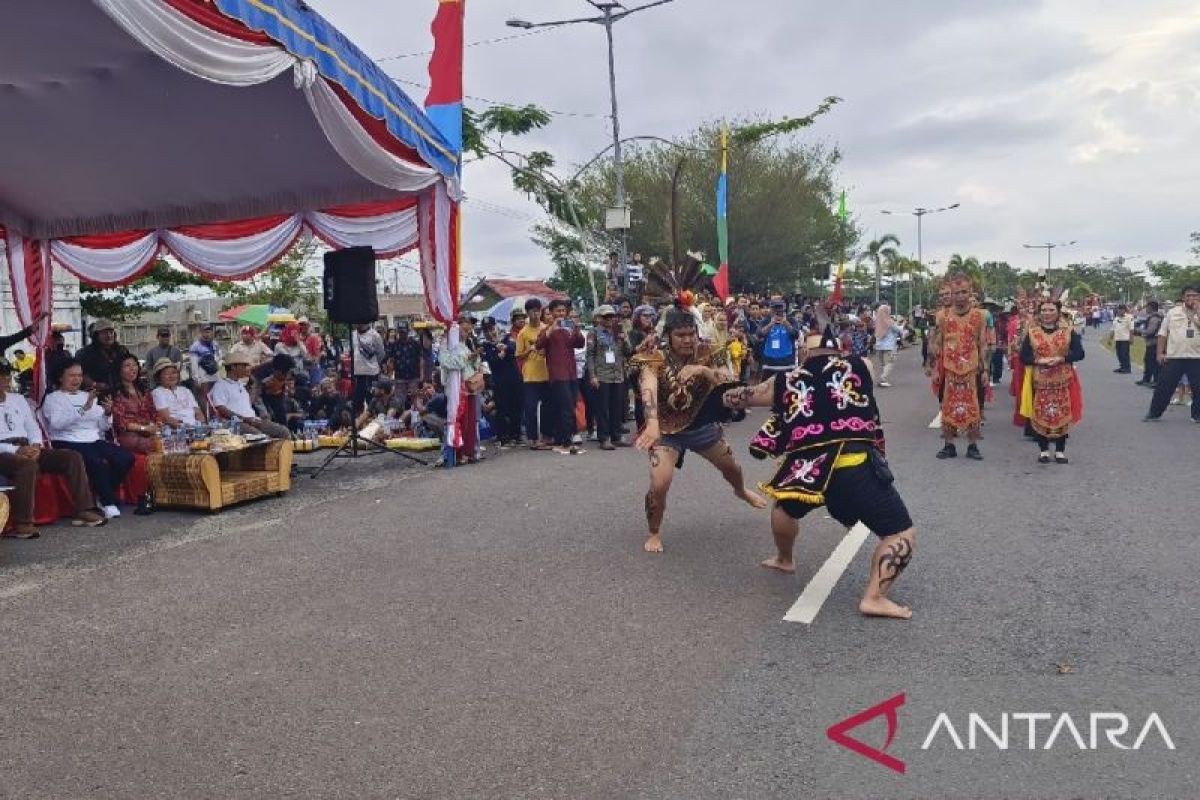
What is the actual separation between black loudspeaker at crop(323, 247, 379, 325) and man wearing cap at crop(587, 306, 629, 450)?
2.57 metres

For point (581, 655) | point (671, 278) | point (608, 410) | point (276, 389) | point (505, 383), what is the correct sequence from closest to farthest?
point (581, 655)
point (608, 410)
point (505, 383)
point (276, 389)
point (671, 278)

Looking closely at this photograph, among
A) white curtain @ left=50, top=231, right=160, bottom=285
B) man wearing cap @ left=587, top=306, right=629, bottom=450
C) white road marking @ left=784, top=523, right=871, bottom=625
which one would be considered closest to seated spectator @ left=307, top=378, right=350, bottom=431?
white curtain @ left=50, top=231, right=160, bottom=285

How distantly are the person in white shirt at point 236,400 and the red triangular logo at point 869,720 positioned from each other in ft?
23.3

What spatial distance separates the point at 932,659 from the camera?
3971 millimetres

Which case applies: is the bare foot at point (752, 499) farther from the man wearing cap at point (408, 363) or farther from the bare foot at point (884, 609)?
the man wearing cap at point (408, 363)

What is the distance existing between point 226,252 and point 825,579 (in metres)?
9.36

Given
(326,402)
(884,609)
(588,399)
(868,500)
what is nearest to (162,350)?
(326,402)

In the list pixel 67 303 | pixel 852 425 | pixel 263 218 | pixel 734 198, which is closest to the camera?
pixel 852 425

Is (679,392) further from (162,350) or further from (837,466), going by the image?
(162,350)

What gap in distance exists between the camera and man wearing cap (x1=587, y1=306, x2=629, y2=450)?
35.9 ft

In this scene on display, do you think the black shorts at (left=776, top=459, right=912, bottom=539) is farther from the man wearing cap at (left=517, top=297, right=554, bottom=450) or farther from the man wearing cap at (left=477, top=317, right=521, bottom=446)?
the man wearing cap at (left=477, top=317, right=521, bottom=446)

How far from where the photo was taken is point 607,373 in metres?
11.0

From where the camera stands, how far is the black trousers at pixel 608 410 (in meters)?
10.9

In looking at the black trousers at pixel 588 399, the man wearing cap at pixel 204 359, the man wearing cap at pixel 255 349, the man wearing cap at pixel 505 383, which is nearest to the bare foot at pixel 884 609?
the black trousers at pixel 588 399
